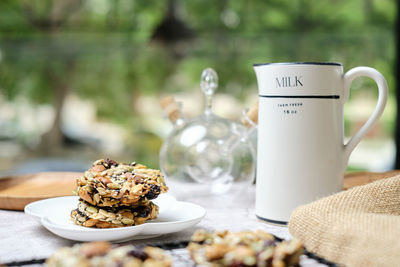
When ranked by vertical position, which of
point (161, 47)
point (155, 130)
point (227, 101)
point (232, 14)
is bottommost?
point (155, 130)

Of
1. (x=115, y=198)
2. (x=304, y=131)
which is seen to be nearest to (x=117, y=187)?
(x=115, y=198)

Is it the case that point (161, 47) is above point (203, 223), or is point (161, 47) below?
above

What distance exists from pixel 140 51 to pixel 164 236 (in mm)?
3100

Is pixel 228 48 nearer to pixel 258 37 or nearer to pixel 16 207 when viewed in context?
pixel 258 37

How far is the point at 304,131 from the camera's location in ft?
1.95

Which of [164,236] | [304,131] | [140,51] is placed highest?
[140,51]

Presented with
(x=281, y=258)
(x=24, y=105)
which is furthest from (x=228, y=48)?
(x=281, y=258)

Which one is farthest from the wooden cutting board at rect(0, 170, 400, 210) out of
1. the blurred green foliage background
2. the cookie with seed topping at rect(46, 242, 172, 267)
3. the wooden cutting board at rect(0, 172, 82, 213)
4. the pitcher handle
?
the blurred green foliage background

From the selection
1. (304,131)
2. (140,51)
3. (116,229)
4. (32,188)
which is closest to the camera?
(116,229)

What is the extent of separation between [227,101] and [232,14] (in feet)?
2.32

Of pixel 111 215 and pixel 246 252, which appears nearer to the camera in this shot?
pixel 246 252

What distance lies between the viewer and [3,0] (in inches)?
138

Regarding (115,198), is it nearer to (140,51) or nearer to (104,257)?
(104,257)

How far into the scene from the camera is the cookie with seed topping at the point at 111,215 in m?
0.51
